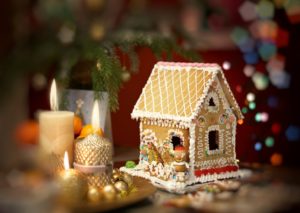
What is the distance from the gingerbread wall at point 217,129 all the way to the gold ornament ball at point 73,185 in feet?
0.98

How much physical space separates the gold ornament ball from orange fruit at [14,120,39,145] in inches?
10.2

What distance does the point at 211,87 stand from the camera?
1.23 meters

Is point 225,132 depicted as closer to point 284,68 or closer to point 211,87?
point 211,87

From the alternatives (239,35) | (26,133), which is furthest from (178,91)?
(26,133)

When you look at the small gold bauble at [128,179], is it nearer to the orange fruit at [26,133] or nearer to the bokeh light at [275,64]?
the orange fruit at [26,133]

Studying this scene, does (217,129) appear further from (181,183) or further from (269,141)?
(269,141)

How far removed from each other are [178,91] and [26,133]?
0.59m

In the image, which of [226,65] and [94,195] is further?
[226,65]

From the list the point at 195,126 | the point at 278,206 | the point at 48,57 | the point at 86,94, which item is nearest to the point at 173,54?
the point at 86,94

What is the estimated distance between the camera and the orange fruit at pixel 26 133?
0.68 metres

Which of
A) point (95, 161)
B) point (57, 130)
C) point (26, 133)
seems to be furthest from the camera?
point (57, 130)

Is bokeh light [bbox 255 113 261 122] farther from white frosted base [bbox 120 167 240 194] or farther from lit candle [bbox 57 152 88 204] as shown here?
lit candle [bbox 57 152 88 204]

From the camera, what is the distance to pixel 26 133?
2.29ft

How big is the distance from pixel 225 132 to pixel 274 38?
1.01 feet
